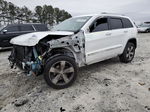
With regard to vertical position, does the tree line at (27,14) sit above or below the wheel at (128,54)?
above

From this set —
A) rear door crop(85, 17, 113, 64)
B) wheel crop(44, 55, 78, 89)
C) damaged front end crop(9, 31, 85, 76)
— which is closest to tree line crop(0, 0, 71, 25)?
damaged front end crop(9, 31, 85, 76)

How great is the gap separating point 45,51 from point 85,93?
1332 mm

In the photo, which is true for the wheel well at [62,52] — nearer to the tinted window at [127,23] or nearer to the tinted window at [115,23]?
the tinted window at [115,23]

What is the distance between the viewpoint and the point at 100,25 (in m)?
3.97

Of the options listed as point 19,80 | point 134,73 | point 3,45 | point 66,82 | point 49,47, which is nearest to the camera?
point 49,47

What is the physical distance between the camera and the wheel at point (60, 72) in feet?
9.91

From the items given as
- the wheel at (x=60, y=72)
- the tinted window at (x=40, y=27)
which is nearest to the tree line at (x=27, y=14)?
the tinted window at (x=40, y=27)

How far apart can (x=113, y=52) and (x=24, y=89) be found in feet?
9.43

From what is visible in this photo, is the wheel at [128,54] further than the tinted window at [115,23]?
Yes

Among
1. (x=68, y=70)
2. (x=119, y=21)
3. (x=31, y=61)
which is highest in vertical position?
(x=119, y=21)

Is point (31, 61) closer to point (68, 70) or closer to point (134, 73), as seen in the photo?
point (68, 70)

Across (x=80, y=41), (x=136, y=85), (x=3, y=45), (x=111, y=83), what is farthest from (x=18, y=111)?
(x=3, y=45)

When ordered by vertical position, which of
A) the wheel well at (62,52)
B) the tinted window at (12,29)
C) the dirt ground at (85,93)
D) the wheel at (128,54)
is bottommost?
the dirt ground at (85,93)

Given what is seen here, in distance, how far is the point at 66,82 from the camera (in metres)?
3.25
